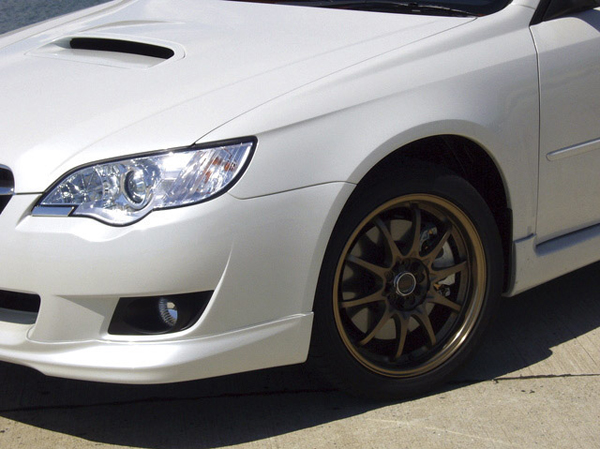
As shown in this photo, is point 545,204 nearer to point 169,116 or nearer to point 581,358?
point 581,358

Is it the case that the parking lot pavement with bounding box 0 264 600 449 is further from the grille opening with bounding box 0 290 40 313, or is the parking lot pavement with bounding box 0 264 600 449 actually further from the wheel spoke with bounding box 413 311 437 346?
the grille opening with bounding box 0 290 40 313

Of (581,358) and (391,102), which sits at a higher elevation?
(391,102)

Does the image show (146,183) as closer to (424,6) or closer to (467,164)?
(467,164)

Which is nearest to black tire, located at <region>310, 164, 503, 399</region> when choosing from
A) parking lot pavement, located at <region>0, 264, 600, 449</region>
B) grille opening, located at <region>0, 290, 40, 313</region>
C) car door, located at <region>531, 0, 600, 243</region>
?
parking lot pavement, located at <region>0, 264, 600, 449</region>

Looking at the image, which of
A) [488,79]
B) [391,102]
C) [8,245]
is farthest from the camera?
[488,79]

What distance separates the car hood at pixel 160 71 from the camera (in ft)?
9.01

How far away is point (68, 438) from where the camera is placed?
305cm

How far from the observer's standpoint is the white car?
2.67 m

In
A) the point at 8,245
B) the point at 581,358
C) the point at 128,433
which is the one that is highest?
the point at 8,245

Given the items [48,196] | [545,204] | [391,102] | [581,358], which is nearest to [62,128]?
[48,196]

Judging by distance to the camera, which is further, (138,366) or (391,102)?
(391,102)

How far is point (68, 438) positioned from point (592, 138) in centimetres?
Result: 202

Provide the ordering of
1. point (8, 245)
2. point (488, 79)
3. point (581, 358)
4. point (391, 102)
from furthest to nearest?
point (581, 358)
point (488, 79)
point (391, 102)
point (8, 245)

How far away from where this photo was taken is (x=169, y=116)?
2.77 meters
